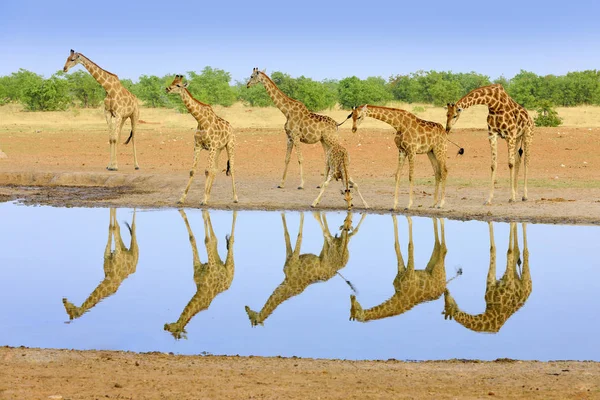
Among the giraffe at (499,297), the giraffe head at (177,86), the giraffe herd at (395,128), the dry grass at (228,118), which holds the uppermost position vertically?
the giraffe head at (177,86)

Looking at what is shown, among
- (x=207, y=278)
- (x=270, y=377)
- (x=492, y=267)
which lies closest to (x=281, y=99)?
(x=492, y=267)

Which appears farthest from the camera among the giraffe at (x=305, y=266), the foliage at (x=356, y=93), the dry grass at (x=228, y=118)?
the foliage at (x=356, y=93)

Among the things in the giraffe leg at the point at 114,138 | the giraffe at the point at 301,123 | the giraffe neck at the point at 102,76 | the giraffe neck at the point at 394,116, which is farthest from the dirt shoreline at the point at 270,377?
the giraffe neck at the point at 102,76

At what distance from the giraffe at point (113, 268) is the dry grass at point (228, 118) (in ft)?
66.6

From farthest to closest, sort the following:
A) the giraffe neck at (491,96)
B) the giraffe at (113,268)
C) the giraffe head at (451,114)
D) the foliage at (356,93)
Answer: the foliage at (356,93) < the giraffe neck at (491,96) < the giraffe head at (451,114) < the giraffe at (113,268)

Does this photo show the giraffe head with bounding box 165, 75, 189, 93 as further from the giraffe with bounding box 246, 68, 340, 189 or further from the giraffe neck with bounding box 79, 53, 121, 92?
the giraffe neck with bounding box 79, 53, 121, 92

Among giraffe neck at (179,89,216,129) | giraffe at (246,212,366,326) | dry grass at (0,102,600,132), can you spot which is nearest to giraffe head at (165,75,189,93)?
giraffe neck at (179,89,216,129)

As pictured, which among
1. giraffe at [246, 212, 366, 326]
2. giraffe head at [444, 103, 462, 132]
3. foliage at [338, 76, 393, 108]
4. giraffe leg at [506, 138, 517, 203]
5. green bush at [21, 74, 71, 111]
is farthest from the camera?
foliage at [338, 76, 393, 108]

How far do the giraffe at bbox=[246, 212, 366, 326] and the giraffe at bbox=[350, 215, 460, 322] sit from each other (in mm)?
776

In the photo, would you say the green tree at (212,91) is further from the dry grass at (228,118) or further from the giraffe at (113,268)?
the giraffe at (113,268)

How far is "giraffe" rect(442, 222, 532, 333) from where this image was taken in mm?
9680

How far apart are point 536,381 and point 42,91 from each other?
133ft

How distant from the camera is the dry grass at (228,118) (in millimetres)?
35969

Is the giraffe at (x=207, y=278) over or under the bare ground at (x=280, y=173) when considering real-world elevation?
under
